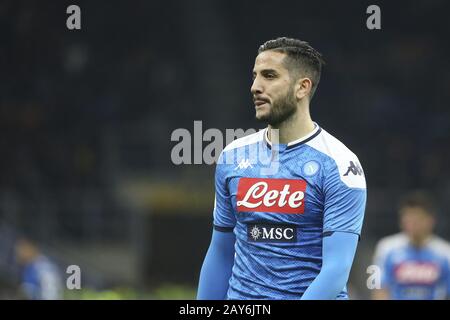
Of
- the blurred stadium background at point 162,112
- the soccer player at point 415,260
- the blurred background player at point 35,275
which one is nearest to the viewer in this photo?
the soccer player at point 415,260

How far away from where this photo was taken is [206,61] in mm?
20109

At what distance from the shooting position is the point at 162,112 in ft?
62.8

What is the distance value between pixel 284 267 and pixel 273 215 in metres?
0.25

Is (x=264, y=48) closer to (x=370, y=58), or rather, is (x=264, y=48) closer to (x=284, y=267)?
(x=284, y=267)

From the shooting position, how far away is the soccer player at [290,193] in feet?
16.2

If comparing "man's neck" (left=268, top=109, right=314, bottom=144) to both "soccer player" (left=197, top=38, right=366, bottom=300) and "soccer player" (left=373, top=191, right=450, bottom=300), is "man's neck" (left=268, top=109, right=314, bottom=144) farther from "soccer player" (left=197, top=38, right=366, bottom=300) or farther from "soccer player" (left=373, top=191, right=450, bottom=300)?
"soccer player" (left=373, top=191, right=450, bottom=300)

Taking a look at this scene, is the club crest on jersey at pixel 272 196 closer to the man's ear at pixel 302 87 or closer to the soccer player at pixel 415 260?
the man's ear at pixel 302 87

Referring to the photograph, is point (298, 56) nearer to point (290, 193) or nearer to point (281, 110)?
point (281, 110)

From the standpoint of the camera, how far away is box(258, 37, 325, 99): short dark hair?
16.5 feet

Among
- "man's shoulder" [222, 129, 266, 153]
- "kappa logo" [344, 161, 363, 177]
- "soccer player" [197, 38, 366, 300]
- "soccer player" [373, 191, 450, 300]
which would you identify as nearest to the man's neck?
"soccer player" [197, 38, 366, 300]

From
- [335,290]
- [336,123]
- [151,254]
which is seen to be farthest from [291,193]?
[336,123]

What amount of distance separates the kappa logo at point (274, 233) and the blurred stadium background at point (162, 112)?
10881 millimetres
